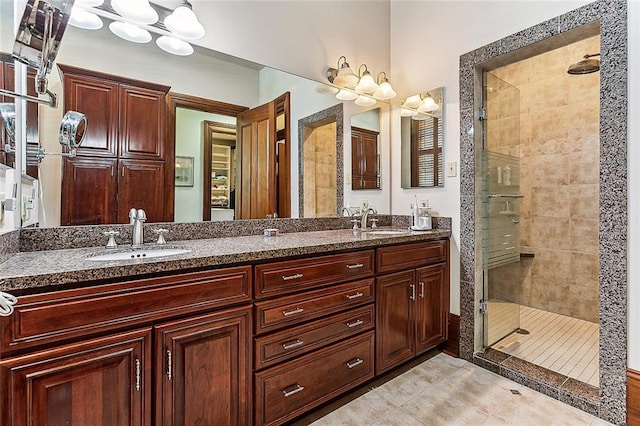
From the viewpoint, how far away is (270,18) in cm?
213

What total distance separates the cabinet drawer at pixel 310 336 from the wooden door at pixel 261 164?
83 centimetres

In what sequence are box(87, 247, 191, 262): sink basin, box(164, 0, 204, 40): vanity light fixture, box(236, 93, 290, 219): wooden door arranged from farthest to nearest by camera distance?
box(236, 93, 290, 219): wooden door
box(164, 0, 204, 40): vanity light fixture
box(87, 247, 191, 262): sink basin

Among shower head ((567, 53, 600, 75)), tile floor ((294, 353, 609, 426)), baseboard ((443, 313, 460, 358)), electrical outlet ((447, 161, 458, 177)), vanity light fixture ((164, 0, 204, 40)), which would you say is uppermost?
shower head ((567, 53, 600, 75))

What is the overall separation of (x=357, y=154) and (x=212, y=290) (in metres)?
1.83

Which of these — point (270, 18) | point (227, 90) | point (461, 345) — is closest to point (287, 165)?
point (227, 90)

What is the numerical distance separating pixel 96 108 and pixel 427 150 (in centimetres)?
221

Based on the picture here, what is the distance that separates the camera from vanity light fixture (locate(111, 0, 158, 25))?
5.17 ft

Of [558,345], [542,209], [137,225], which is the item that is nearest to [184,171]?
[137,225]

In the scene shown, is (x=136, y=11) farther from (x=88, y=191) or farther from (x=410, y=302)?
(x=410, y=302)

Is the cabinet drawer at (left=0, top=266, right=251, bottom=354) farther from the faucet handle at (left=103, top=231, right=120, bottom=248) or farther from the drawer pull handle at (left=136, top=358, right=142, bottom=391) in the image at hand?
the faucet handle at (left=103, top=231, right=120, bottom=248)

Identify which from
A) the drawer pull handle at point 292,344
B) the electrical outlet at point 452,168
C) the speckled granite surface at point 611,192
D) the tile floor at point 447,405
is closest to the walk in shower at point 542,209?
the electrical outlet at point 452,168

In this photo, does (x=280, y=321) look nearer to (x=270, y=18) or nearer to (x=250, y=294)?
(x=250, y=294)

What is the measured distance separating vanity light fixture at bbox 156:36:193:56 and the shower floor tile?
291 cm

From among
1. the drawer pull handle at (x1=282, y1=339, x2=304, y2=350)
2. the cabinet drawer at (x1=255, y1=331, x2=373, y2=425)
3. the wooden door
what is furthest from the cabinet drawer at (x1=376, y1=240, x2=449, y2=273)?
the wooden door
